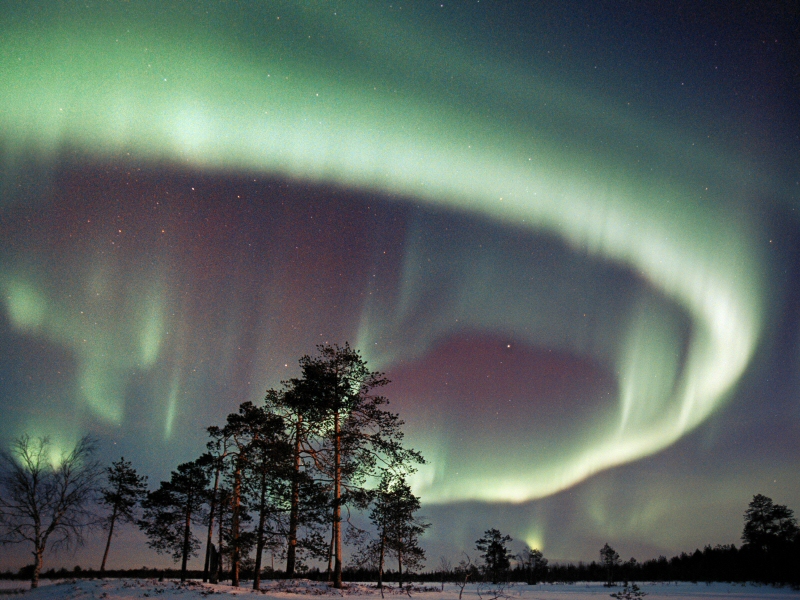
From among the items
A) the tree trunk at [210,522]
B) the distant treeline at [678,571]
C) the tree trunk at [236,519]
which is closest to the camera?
the tree trunk at [236,519]

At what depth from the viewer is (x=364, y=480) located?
28156mm

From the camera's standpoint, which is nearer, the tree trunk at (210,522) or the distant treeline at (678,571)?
the tree trunk at (210,522)

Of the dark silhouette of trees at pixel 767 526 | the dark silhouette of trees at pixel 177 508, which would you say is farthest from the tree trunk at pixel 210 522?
the dark silhouette of trees at pixel 767 526

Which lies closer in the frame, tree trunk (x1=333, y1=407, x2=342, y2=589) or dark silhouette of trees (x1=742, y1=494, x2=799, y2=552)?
tree trunk (x1=333, y1=407, x2=342, y2=589)

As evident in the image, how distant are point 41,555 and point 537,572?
9588cm

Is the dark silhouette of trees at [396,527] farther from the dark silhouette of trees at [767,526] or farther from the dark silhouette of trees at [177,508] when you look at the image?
the dark silhouette of trees at [767,526]

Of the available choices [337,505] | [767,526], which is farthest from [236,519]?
[767,526]

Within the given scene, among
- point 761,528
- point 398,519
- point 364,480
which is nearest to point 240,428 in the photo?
point 364,480

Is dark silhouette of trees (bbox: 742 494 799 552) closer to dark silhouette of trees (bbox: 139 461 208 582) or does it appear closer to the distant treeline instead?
the distant treeline

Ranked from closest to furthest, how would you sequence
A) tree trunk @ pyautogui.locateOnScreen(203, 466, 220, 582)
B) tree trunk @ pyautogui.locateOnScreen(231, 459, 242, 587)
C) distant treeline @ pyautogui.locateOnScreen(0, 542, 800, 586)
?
1. tree trunk @ pyautogui.locateOnScreen(231, 459, 242, 587)
2. tree trunk @ pyautogui.locateOnScreen(203, 466, 220, 582)
3. distant treeline @ pyautogui.locateOnScreen(0, 542, 800, 586)

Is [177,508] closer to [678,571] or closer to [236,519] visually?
[236,519]

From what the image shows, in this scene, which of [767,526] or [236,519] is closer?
[236,519]

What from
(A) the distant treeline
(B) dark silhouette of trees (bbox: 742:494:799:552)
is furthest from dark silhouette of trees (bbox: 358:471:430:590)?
(B) dark silhouette of trees (bbox: 742:494:799:552)

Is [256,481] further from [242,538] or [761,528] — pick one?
[761,528]
